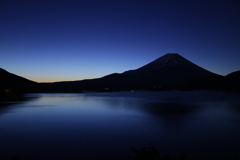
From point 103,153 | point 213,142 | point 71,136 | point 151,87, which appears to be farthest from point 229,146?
point 151,87

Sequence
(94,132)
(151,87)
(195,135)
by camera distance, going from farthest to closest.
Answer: (151,87) < (94,132) < (195,135)

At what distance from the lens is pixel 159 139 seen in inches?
533

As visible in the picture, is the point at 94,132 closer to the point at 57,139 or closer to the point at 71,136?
the point at 71,136

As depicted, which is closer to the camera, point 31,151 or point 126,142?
point 31,151

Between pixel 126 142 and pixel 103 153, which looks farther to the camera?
pixel 126 142

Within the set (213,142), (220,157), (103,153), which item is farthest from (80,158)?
(213,142)

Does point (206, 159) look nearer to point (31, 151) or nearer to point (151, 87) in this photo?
point (31, 151)

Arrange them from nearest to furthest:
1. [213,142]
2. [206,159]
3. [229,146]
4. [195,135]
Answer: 1. [206,159]
2. [229,146]
3. [213,142]
4. [195,135]

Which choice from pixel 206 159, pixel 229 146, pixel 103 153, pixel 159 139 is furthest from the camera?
pixel 159 139

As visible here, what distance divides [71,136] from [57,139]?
1.19 metres

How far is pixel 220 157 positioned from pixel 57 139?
10.8 m

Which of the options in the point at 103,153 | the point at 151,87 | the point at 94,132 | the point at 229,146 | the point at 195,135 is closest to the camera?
the point at 103,153

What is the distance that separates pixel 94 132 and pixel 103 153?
211 inches

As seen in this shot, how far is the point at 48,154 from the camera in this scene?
10.3 m
